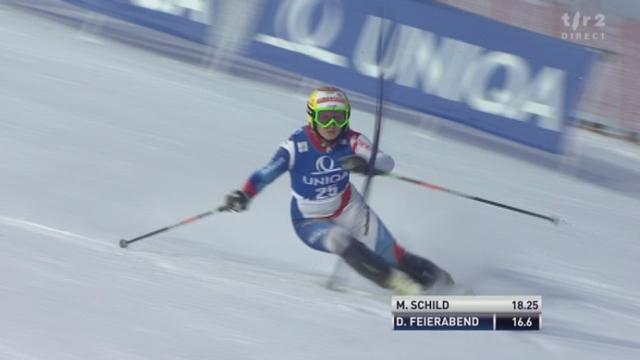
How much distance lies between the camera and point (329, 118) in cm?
896

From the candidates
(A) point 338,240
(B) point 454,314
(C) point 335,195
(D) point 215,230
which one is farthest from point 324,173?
(B) point 454,314

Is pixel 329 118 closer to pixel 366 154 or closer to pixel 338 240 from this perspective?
pixel 366 154

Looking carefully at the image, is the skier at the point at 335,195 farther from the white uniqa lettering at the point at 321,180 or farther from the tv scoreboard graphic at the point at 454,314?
the tv scoreboard graphic at the point at 454,314

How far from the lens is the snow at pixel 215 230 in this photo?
730cm

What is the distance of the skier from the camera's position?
876cm

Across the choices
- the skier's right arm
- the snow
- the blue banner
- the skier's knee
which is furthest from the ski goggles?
the blue banner

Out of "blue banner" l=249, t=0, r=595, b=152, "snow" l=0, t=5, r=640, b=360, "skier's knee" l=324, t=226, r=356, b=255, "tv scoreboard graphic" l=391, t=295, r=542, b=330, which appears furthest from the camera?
"blue banner" l=249, t=0, r=595, b=152

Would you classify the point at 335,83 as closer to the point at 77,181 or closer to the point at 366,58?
the point at 366,58

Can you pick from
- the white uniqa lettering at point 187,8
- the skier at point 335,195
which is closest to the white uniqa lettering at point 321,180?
the skier at point 335,195

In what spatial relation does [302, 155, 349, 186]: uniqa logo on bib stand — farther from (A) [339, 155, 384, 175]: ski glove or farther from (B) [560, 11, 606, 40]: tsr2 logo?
(B) [560, 11, 606, 40]: tsr2 logo

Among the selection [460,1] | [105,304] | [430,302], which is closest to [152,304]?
[105,304]

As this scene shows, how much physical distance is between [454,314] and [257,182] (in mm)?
1825

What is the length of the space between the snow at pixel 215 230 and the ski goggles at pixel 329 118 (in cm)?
101

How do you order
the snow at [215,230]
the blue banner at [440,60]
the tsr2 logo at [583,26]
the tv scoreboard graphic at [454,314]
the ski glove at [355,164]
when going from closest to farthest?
the snow at [215,230] < the tv scoreboard graphic at [454,314] < the ski glove at [355,164] < the blue banner at [440,60] < the tsr2 logo at [583,26]
